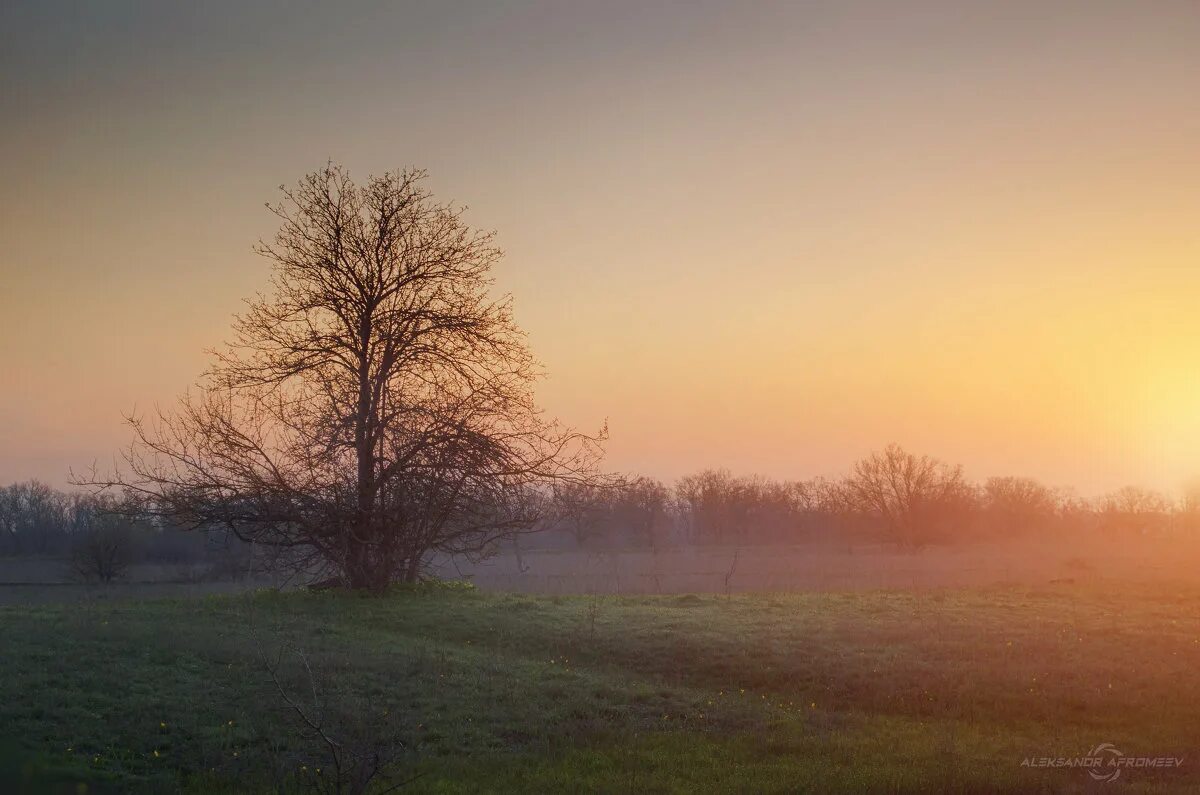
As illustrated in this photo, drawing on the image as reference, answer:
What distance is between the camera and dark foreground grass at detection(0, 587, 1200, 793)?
366 inches

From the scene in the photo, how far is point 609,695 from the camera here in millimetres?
12438

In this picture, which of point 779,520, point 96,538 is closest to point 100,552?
point 96,538

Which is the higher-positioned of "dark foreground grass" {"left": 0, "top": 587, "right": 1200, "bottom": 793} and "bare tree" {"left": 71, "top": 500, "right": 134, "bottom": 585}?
"bare tree" {"left": 71, "top": 500, "right": 134, "bottom": 585}

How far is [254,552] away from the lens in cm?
2370

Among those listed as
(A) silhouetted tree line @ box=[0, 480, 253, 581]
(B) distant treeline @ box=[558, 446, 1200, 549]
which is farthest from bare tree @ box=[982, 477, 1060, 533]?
(A) silhouetted tree line @ box=[0, 480, 253, 581]

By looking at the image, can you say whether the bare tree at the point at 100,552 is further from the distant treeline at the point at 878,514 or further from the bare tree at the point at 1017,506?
the bare tree at the point at 1017,506

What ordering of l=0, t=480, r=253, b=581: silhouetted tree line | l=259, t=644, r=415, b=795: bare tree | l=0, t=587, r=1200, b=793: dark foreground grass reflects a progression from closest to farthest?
l=259, t=644, r=415, b=795: bare tree
l=0, t=587, r=1200, b=793: dark foreground grass
l=0, t=480, r=253, b=581: silhouetted tree line

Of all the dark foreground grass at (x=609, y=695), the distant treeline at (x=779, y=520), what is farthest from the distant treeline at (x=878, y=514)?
the dark foreground grass at (x=609, y=695)

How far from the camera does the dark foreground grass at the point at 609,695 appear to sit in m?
9.30

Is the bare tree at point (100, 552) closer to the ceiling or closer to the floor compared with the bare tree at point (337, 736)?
closer to the ceiling

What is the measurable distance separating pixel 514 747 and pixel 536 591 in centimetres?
1716

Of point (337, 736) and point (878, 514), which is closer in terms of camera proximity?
point (337, 736)

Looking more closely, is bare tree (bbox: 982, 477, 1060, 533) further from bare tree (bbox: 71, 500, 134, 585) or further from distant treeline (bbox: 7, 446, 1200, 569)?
bare tree (bbox: 71, 500, 134, 585)

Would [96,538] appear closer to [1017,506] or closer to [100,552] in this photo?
[100,552]
